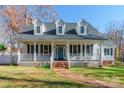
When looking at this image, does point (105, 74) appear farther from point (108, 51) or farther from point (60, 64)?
point (108, 51)

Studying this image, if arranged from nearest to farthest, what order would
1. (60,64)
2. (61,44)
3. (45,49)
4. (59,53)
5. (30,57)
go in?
(60,64) < (30,57) < (61,44) < (45,49) < (59,53)

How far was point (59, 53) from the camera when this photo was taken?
3472 cm

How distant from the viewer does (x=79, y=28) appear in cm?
3441

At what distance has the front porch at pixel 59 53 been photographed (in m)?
32.5

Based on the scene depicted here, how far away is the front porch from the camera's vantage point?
32469 millimetres

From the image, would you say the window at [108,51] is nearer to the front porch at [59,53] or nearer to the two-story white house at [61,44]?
the two-story white house at [61,44]

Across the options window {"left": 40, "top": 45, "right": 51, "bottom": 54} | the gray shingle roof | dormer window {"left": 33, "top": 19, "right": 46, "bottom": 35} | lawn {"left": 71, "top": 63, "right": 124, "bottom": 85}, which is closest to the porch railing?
window {"left": 40, "top": 45, "right": 51, "bottom": 54}

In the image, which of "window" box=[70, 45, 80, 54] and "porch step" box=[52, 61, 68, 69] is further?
"window" box=[70, 45, 80, 54]

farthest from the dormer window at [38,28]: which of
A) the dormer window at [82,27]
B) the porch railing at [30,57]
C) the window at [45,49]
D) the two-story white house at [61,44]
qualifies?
the dormer window at [82,27]

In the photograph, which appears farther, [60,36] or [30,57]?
[60,36]

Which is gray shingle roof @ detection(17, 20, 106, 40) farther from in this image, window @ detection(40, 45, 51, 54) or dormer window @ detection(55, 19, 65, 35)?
window @ detection(40, 45, 51, 54)

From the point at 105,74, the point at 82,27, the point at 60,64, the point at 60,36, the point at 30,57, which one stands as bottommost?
the point at 105,74

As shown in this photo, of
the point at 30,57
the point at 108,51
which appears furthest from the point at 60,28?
the point at 108,51
